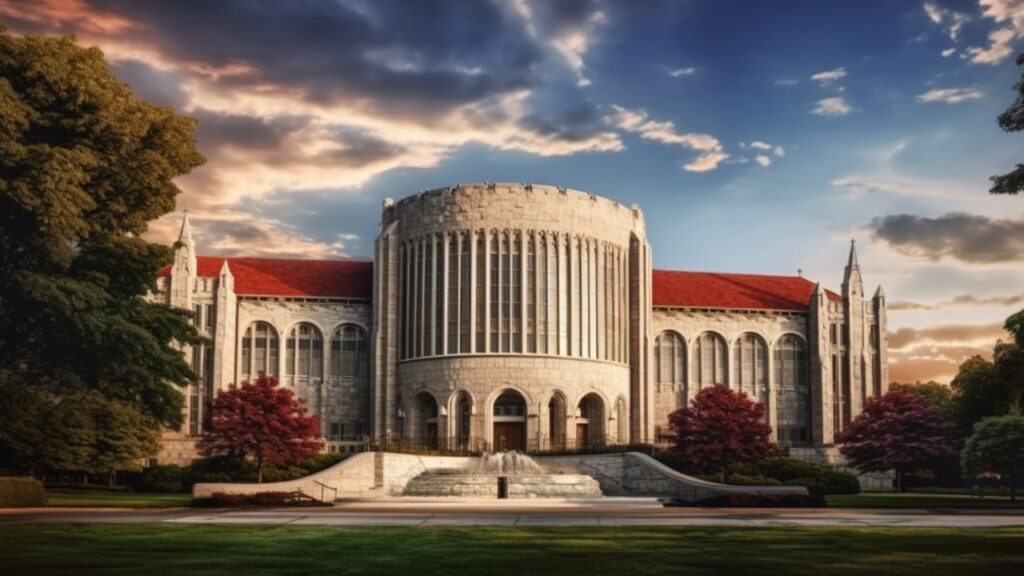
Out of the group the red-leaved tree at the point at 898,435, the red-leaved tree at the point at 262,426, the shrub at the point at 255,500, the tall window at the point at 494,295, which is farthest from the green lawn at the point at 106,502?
the red-leaved tree at the point at 898,435

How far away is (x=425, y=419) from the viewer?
223 ft

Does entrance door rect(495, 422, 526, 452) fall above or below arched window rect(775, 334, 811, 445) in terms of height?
below

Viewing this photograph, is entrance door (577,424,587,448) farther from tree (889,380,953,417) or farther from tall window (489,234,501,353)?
tree (889,380,953,417)

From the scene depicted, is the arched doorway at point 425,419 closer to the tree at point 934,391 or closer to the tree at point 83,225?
the tree at point 83,225

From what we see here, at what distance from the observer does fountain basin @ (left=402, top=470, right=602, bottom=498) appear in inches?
1929

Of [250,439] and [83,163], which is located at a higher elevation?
[83,163]

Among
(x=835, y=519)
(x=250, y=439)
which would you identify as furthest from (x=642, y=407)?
(x=835, y=519)

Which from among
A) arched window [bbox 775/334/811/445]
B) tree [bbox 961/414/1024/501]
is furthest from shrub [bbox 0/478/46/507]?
arched window [bbox 775/334/811/445]

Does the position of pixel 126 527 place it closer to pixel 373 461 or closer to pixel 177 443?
pixel 373 461

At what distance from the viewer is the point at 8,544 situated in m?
21.8

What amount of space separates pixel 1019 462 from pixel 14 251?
142 ft

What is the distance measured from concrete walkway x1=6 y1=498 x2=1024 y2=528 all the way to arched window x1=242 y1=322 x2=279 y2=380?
111 feet

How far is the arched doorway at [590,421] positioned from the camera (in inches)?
2648

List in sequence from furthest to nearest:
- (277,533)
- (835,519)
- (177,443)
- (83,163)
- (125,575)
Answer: (177,443) < (83,163) < (835,519) < (277,533) < (125,575)
